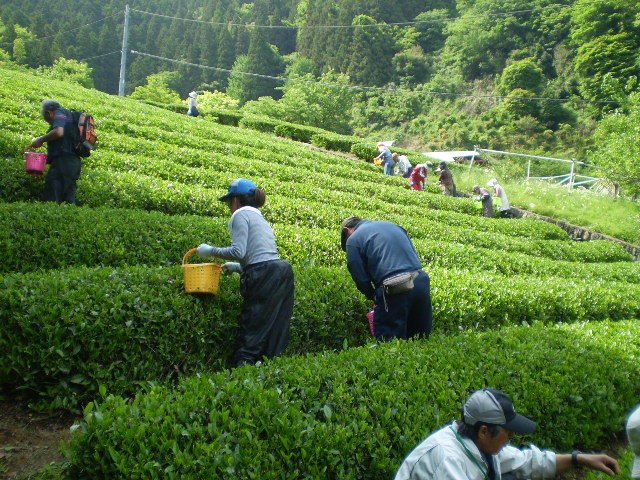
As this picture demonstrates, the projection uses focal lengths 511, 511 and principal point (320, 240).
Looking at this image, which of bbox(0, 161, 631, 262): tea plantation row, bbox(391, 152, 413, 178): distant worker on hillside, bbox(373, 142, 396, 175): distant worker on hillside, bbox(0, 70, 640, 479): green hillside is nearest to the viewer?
bbox(0, 70, 640, 479): green hillside

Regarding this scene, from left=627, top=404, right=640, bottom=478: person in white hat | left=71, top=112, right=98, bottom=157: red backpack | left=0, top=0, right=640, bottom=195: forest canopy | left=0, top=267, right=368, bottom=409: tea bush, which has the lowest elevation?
left=0, top=267, right=368, bottom=409: tea bush

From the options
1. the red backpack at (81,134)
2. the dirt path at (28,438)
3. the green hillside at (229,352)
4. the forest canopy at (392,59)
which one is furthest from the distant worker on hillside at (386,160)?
the dirt path at (28,438)

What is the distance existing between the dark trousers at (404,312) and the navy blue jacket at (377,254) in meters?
0.15

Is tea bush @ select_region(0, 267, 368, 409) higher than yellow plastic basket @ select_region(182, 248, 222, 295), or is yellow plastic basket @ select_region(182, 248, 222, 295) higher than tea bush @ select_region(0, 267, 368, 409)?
yellow plastic basket @ select_region(182, 248, 222, 295)

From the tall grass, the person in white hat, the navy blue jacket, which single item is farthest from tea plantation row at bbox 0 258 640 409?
the tall grass

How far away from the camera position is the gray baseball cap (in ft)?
8.30

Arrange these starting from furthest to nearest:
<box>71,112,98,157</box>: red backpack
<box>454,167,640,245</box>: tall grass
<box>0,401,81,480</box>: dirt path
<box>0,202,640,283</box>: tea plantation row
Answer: <box>454,167,640,245</box>: tall grass < <box>71,112,98,157</box>: red backpack < <box>0,202,640,283</box>: tea plantation row < <box>0,401,81,480</box>: dirt path

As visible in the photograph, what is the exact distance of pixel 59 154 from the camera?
24.8 feet

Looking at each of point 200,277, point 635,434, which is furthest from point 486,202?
point 635,434

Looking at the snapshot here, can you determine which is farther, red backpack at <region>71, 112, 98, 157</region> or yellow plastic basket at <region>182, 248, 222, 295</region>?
red backpack at <region>71, 112, 98, 157</region>

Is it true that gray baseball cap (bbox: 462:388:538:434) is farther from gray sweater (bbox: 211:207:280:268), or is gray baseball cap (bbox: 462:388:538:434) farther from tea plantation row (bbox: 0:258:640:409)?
gray sweater (bbox: 211:207:280:268)

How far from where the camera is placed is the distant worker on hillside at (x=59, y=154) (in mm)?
7400

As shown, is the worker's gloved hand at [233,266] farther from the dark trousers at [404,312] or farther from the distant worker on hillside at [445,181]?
the distant worker on hillside at [445,181]

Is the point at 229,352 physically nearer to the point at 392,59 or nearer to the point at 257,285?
the point at 257,285
